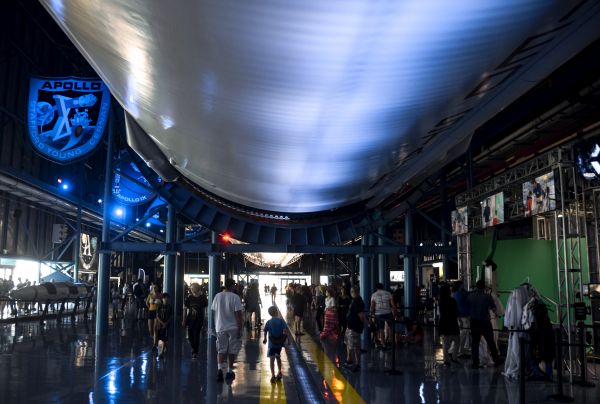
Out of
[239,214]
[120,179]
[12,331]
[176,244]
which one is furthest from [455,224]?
[12,331]

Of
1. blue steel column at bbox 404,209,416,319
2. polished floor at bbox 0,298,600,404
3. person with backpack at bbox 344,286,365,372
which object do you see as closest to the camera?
polished floor at bbox 0,298,600,404

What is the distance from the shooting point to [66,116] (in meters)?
16.1

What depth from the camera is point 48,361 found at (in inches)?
488

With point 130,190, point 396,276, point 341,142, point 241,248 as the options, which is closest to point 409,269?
point 241,248

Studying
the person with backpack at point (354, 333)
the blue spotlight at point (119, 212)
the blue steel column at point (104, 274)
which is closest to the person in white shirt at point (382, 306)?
the person with backpack at point (354, 333)

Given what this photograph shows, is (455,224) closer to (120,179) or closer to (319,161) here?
(319,161)

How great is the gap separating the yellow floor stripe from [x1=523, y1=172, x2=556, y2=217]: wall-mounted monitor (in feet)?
16.8

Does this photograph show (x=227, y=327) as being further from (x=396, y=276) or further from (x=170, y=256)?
(x=396, y=276)

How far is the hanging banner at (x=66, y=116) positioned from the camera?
15.7m

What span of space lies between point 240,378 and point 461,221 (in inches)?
346

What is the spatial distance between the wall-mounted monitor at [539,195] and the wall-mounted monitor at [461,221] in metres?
3.68

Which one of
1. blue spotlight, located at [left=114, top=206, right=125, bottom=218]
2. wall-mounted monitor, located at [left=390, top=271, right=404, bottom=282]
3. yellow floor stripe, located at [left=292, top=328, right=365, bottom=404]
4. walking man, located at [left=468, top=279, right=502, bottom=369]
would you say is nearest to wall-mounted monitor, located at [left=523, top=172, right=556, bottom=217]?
walking man, located at [left=468, top=279, right=502, bottom=369]

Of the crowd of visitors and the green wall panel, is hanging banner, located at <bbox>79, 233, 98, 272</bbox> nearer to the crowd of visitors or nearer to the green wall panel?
the crowd of visitors

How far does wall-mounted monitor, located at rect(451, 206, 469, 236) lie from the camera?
1593 cm
